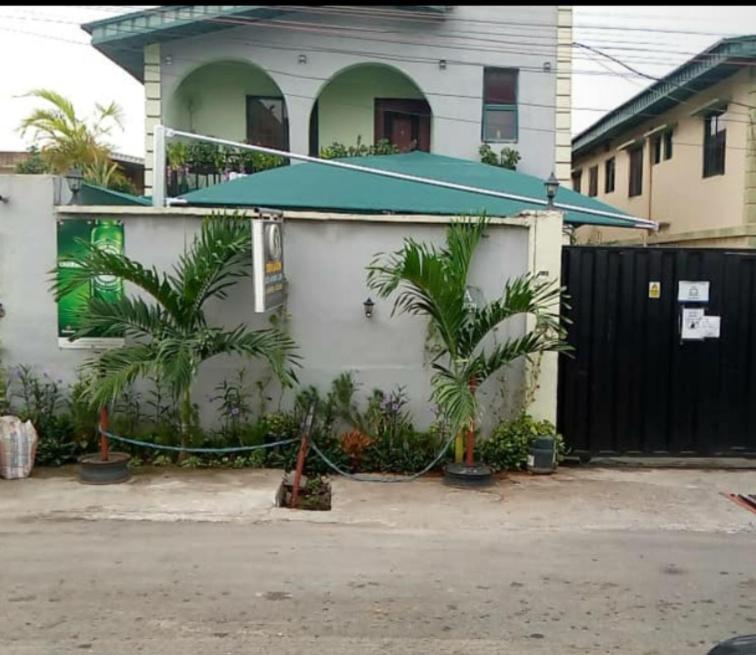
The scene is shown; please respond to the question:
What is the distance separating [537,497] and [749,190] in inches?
435

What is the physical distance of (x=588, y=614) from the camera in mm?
4598

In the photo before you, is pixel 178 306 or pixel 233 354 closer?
pixel 178 306

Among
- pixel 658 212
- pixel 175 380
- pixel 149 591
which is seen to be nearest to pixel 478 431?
pixel 175 380

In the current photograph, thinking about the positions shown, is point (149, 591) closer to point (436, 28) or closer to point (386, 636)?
point (386, 636)

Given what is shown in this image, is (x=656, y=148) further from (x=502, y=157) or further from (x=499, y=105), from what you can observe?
(x=502, y=157)

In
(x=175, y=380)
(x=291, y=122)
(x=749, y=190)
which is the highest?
(x=291, y=122)

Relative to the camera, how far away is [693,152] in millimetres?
18422

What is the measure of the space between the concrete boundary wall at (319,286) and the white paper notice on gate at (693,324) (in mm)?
1372

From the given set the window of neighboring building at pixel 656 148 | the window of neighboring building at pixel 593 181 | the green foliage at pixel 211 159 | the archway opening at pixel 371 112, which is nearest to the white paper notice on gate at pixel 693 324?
the green foliage at pixel 211 159

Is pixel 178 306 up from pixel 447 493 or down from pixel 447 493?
up

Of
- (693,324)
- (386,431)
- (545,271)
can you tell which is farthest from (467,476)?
(693,324)

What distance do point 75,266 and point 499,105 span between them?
977 cm

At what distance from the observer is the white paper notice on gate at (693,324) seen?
8.12m

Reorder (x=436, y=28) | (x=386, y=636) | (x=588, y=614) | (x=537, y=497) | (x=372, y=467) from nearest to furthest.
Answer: (x=386, y=636) → (x=588, y=614) → (x=537, y=497) → (x=372, y=467) → (x=436, y=28)
